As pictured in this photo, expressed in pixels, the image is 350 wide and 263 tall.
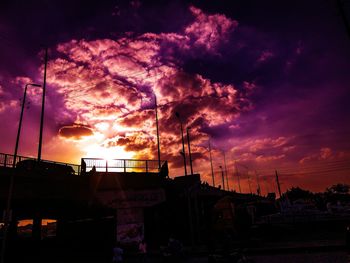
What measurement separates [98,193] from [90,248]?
1070 cm

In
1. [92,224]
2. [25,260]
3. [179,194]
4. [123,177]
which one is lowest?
[25,260]

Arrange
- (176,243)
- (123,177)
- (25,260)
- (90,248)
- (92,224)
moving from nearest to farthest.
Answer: (176,243)
(25,260)
(123,177)
(90,248)
(92,224)

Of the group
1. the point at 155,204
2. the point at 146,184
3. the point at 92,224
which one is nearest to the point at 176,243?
the point at 155,204

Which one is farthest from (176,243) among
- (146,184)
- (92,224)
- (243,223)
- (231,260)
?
(92,224)

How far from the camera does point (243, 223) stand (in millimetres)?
33656

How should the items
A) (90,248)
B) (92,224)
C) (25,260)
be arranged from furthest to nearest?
(92,224), (90,248), (25,260)

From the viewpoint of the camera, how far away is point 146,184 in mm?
33594

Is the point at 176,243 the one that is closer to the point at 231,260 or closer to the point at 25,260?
the point at 231,260

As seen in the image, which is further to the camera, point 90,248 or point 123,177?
point 90,248

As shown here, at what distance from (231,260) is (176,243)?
25.0 ft

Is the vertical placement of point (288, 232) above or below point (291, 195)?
below

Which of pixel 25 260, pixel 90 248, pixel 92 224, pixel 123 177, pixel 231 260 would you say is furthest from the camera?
pixel 92 224

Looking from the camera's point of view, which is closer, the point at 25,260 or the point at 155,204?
the point at 25,260

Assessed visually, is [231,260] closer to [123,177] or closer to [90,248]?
[123,177]
